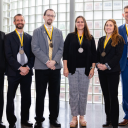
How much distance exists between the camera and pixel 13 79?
10.6ft

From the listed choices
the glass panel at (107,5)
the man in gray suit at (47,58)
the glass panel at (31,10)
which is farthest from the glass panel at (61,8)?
the man in gray suit at (47,58)

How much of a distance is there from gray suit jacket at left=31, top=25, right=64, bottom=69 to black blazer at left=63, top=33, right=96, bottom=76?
0.44 feet

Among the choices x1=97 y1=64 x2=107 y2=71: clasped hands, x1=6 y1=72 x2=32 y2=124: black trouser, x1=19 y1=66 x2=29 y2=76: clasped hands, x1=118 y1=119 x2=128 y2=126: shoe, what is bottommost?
x1=118 y1=119 x2=128 y2=126: shoe

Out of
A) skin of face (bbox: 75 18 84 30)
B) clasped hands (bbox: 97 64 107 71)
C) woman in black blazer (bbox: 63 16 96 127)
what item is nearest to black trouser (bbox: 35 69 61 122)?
woman in black blazer (bbox: 63 16 96 127)

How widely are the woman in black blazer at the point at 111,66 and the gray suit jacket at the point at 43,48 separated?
2.46 ft

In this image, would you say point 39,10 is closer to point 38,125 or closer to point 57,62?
point 57,62

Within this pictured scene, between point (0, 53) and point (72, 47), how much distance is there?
50.3 inches

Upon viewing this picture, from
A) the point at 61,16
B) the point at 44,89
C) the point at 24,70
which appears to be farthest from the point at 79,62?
the point at 61,16

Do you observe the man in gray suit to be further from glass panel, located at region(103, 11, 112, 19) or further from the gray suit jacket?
glass panel, located at region(103, 11, 112, 19)

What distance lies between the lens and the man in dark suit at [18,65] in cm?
319

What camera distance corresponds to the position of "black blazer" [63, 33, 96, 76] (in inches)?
126

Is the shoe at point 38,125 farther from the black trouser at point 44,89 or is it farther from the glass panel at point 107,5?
the glass panel at point 107,5

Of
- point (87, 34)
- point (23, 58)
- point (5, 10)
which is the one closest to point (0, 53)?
point (23, 58)

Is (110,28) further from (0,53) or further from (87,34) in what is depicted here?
(0,53)
